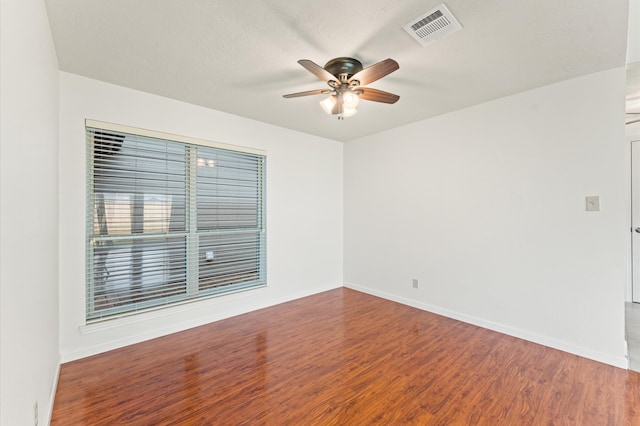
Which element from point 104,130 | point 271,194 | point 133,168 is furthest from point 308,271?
point 104,130

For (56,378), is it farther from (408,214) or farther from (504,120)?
(504,120)

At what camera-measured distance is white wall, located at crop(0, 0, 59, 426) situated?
3.54 ft

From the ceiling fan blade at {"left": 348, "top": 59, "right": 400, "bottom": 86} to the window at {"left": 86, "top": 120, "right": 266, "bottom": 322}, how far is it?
2.05 metres

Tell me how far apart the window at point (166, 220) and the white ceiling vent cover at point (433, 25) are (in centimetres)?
251

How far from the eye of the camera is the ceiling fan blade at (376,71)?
2032mm

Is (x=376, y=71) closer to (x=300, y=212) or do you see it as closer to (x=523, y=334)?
(x=300, y=212)

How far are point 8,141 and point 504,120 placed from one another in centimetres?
389

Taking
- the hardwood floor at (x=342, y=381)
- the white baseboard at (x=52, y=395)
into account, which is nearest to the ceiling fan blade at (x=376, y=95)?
the hardwood floor at (x=342, y=381)

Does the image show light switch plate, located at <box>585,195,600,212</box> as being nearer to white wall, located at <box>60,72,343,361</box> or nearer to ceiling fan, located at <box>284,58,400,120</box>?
ceiling fan, located at <box>284,58,400,120</box>

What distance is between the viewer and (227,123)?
3.69 m

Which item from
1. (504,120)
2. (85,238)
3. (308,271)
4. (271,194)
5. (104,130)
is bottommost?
(308,271)

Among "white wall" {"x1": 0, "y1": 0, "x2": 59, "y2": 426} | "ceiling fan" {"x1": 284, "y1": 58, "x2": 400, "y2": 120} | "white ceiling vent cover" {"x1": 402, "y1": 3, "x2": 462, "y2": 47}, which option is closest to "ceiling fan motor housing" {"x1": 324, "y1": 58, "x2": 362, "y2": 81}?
"ceiling fan" {"x1": 284, "y1": 58, "x2": 400, "y2": 120}

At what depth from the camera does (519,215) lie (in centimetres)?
309

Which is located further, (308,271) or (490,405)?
(308,271)
